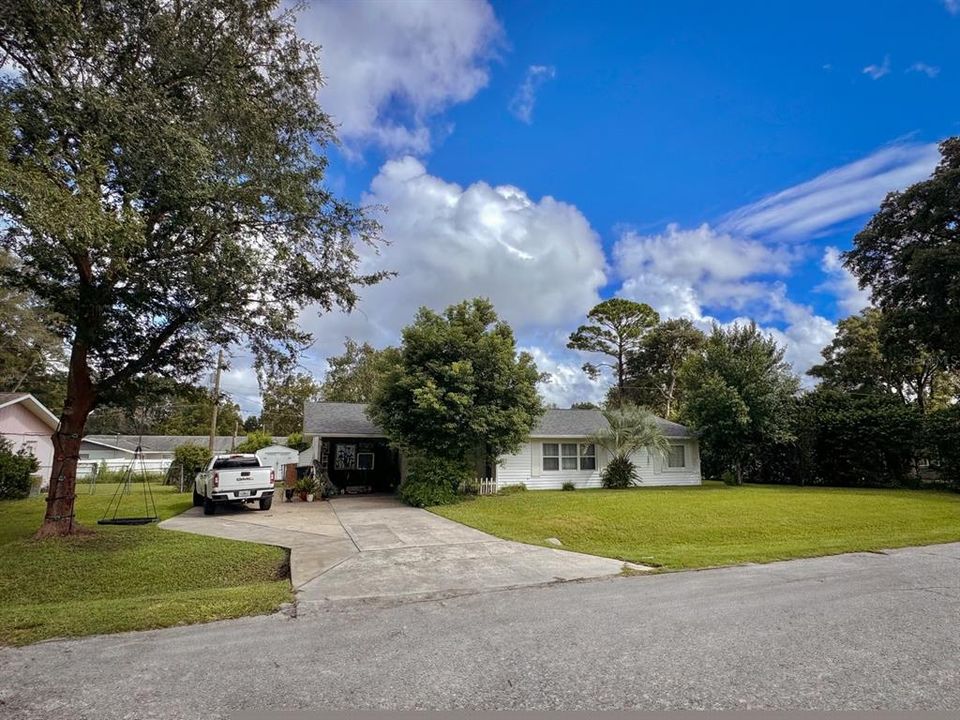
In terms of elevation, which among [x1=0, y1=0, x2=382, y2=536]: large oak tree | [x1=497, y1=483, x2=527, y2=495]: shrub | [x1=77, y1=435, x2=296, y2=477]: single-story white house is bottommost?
[x1=497, y1=483, x2=527, y2=495]: shrub

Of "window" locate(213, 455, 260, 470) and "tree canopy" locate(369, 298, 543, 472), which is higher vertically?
"tree canopy" locate(369, 298, 543, 472)

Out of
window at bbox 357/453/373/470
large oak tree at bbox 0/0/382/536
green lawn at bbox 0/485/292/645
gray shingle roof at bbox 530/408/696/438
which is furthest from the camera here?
window at bbox 357/453/373/470

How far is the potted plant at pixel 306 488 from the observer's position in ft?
57.9

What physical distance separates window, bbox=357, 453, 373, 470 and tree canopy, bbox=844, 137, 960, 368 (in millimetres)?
23579

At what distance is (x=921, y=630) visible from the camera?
14.8ft

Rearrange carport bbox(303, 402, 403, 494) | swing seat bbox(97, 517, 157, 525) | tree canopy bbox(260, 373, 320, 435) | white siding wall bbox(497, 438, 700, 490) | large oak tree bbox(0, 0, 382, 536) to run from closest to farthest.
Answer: large oak tree bbox(0, 0, 382, 536)
swing seat bbox(97, 517, 157, 525)
white siding wall bbox(497, 438, 700, 490)
carport bbox(303, 402, 403, 494)
tree canopy bbox(260, 373, 320, 435)

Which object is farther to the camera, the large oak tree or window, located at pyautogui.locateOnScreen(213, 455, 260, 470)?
window, located at pyautogui.locateOnScreen(213, 455, 260, 470)

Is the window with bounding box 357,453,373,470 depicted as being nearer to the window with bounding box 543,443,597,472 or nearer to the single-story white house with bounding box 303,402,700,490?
the single-story white house with bounding box 303,402,700,490

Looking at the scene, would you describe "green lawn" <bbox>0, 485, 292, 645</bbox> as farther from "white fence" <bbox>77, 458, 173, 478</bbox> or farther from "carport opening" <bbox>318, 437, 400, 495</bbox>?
"white fence" <bbox>77, 458, 173, 478</bbox>

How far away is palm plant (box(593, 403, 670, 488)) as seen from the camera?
20328 millimetres

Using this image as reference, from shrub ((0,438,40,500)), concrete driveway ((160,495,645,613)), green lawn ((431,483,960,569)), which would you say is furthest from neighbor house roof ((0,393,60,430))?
green lawn ((431,483,960,569))

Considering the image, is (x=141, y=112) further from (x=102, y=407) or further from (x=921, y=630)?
(x=921, y=630)

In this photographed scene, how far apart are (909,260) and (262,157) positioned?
2631 centimetres

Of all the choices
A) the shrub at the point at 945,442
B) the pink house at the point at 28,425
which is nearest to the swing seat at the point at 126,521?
the pink house at the point at 28,425
